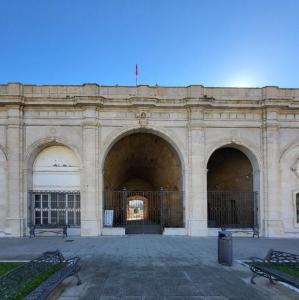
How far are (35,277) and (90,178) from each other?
9505mm

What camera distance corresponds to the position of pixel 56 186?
16844 mm

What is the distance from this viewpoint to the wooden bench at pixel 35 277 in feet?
17.1

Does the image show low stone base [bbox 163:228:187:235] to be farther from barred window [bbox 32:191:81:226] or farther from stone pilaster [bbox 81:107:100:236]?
barred window [bbox 32:191:81:226]

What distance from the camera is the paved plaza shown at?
654cm

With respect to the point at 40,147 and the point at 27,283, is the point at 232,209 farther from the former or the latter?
the point at 27,283

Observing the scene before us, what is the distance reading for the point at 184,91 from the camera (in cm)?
1678

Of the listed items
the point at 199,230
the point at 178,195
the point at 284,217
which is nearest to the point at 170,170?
the point at 178,195

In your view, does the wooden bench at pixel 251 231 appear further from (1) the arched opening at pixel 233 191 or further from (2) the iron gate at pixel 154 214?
(2) the iron gate at pixel 154 214

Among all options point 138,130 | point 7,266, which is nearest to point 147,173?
point 138,130

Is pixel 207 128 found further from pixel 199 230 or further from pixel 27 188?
pixel 27 188

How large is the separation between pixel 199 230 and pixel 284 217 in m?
4.78

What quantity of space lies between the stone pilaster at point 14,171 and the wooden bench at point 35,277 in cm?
877

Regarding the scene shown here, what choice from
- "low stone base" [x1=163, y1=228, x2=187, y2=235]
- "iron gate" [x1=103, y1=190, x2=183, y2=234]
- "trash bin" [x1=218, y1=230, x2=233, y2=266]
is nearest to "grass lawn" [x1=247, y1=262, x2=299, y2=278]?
"trash bin" [x1=218, y1=230, x2=233, y2=266]

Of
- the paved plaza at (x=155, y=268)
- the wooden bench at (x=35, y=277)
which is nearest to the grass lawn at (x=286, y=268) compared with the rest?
the paved plaza at (x=155, y=268)
